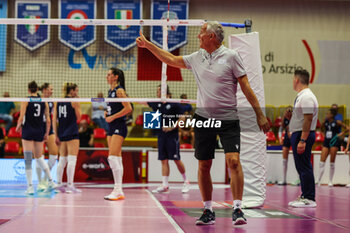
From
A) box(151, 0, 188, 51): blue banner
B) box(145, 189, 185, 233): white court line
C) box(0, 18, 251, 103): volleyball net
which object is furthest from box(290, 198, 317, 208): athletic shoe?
box(151, 0, 188, 51): blue banner

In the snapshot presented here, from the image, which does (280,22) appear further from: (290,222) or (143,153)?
(290,222)

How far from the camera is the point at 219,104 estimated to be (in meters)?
4.75

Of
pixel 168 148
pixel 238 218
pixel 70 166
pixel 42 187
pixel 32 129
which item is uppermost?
pixel 32 129

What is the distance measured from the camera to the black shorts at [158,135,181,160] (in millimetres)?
8977

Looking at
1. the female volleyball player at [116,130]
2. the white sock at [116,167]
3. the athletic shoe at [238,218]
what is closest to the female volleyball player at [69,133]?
the female volleyball player at [116,130]

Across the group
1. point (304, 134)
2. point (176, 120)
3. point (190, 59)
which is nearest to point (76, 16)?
point (176, 120)

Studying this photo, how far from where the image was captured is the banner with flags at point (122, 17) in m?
16.7

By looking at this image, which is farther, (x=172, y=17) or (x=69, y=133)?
(x=172, y=17)

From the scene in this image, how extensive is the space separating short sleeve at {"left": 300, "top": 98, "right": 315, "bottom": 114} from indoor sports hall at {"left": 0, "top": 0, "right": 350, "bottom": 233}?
0.07 feet

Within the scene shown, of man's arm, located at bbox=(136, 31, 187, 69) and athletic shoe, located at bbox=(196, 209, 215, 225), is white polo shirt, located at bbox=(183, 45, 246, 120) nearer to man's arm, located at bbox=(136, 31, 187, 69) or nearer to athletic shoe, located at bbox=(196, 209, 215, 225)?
man's arm, located at bbox=(136, 31, 187, 69)

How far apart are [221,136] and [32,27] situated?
13750 millimetres

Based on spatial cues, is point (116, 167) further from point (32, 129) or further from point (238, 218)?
point (238, 218)

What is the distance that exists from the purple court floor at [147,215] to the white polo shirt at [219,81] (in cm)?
123

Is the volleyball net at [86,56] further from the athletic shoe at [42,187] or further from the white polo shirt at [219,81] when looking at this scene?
the white polo shirt at [219,81]
